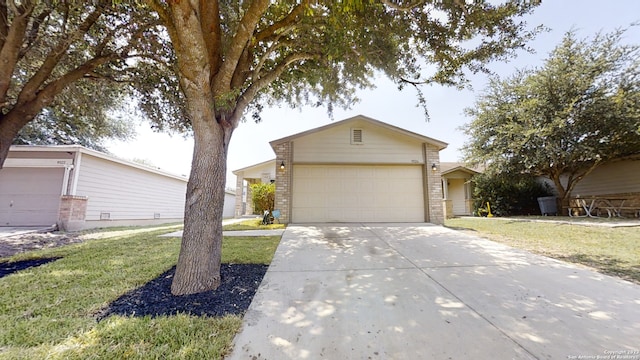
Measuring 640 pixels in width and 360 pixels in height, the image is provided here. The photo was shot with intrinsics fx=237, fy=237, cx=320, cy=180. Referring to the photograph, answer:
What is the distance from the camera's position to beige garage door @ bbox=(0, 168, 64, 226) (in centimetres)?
925

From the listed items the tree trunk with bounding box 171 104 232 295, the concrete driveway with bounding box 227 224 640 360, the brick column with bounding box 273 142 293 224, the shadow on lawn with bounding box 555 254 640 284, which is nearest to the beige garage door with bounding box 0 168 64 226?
the brick column with bounding box 273 142 293 224

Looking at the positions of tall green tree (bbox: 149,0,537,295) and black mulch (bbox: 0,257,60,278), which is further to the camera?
black mulch (bbox: 0,257,60,278)

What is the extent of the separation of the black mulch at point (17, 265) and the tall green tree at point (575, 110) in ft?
45.7

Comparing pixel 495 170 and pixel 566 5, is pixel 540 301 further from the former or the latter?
pixel 495 170

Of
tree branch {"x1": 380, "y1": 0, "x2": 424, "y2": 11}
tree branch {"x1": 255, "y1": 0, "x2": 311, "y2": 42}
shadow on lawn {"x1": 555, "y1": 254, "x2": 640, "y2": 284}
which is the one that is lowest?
shadow on lawn {"x1": 555, "y1": 254, "x2": 640, "y2": 284}

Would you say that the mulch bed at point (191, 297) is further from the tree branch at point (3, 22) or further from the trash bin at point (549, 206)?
the trash bin at point (549, 206)

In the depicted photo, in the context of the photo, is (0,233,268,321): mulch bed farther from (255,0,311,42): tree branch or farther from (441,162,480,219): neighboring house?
(441,162,480,219): neighboring house

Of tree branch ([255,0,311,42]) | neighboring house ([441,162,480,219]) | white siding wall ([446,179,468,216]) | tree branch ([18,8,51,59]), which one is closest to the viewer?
tree branch ([255,0,311,42])

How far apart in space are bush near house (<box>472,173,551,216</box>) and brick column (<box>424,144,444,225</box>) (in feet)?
19.9

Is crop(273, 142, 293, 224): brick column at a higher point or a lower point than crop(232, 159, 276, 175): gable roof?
lower

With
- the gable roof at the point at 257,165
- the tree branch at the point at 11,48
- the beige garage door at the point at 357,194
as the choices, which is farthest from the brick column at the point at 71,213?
the gable roof at the point at 257,165

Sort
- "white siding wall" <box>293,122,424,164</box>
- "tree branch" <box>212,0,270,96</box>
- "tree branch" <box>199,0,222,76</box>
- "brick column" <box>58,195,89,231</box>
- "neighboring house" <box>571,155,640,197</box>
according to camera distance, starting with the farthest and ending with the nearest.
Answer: "neighboring house" <box>571,155,640,197</box>
"white siding wall" <box>293,122,424,164</box>
"brick column" <box>58,195,89,231</box>
"tree branch" <box>199,0,222,76</box>
"tree branch" <box>212,0,270,96</box>

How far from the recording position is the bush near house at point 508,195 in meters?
13.3

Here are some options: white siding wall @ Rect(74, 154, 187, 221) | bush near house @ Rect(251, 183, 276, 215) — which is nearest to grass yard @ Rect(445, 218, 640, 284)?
bush near house @ Rect(251, 183, 276, 215)
